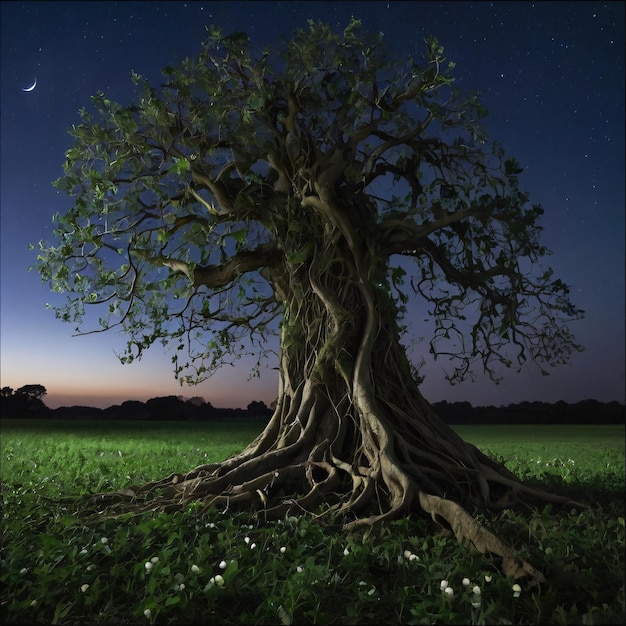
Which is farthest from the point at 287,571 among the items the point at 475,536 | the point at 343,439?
the point at 343,439

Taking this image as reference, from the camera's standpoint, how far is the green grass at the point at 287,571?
4.07 meters

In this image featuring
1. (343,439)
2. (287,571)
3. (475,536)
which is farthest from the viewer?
(343,439)

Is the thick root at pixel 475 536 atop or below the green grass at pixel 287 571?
atop

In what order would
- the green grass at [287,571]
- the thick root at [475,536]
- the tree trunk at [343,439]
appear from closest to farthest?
the green grass at [287,571] < the thick root at [475,536] < the tree trunk at [343,439]

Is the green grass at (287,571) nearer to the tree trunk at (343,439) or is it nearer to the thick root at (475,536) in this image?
the thick root at (475,536)

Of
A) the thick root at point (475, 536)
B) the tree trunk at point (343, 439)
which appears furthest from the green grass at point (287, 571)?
the tree trunk at point (343, 439)

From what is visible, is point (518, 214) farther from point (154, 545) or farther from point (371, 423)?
point (154, 545)

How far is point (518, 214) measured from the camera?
877 cm

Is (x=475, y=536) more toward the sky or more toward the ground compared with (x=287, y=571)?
more toward the sky

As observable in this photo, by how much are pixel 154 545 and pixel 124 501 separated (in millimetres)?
2145

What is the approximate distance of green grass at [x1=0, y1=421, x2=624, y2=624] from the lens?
13.4 ft

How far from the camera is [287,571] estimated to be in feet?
→ 15.6

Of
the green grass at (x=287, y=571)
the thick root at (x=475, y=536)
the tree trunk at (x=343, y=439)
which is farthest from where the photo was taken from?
the tree trunk at (x=343, y=439)

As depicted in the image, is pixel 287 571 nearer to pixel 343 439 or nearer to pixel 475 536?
pixel 475 536
